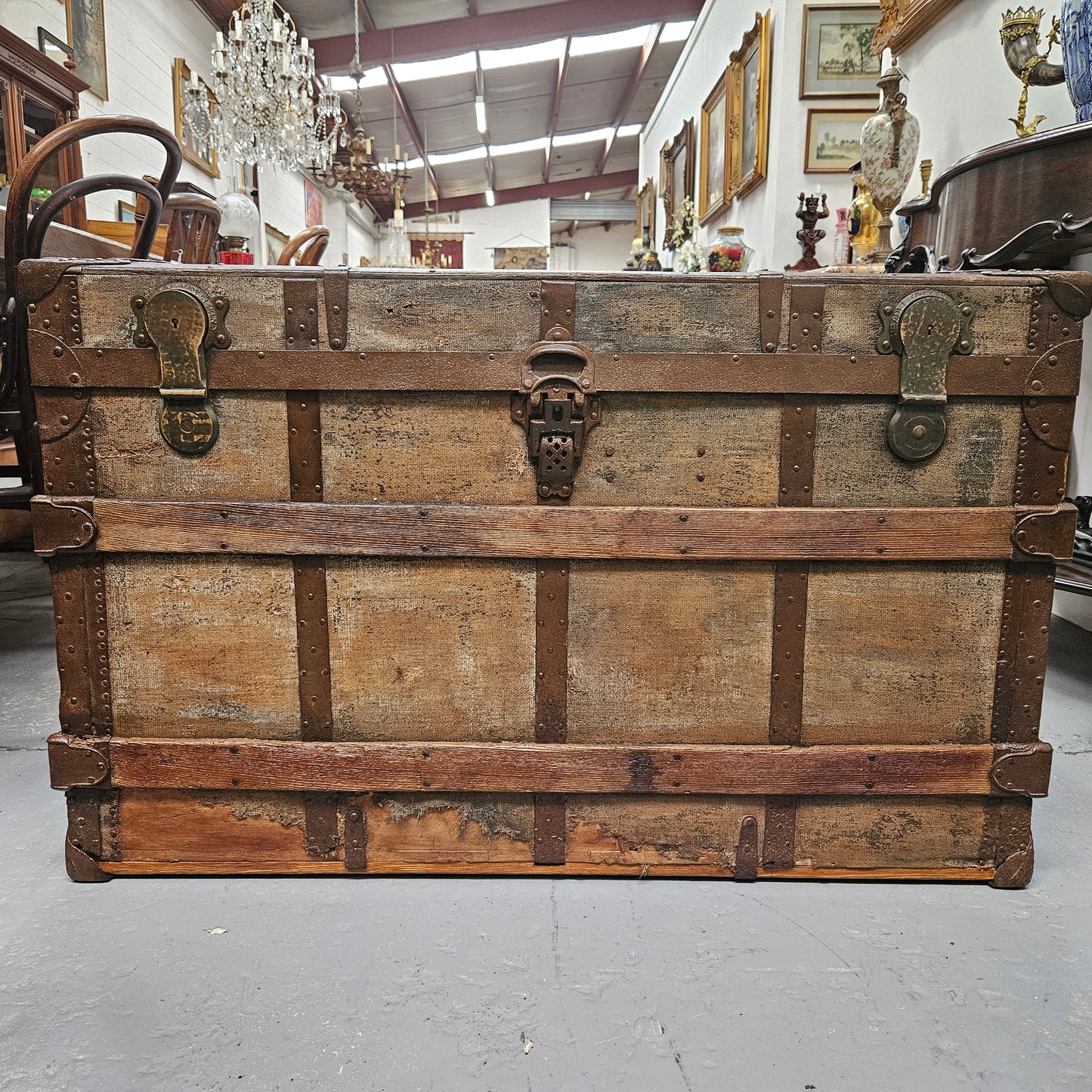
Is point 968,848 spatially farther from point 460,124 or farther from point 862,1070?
point 460,124

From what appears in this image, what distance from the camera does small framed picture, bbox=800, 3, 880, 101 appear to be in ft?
16.2

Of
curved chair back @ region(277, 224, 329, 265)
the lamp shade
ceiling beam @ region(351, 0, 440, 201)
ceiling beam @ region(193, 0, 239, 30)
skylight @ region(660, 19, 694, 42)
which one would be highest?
skylight @ region(660, 19, 694, 42)

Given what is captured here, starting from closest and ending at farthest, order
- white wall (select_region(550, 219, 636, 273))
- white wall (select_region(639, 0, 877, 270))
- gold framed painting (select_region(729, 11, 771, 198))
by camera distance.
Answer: white wall (select_region(639, 0, 877, 270))
gold framed painting (select_region(729, 11, 771, 198))
white wall (select_region(550, 219, 636, 273))

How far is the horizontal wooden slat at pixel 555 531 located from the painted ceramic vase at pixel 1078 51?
1429 mm

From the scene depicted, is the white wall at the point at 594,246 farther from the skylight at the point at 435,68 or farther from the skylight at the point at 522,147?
the skylight at the point at 435,68

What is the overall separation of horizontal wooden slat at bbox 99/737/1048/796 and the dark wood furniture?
137cm

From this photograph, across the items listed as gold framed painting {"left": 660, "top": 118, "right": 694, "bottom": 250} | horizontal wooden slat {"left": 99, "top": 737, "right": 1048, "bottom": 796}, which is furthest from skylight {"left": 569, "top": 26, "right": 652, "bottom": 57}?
horizontal wooden slat {"left": 99, "top": 737, "right": 1048, "bottom": 796}

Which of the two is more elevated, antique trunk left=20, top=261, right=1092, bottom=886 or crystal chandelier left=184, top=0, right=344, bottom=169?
crystal chandelier left=184, top=0, right=344, bottom=169

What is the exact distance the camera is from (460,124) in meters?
11.5

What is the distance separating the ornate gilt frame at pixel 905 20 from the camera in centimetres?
345

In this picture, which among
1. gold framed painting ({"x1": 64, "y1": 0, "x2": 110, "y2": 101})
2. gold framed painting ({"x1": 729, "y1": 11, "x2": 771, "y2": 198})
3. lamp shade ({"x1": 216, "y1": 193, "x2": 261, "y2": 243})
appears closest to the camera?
lamp shade ({"x1": 216, "y1": 193, "x2": 261, "y2": 243})

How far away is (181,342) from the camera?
1.28m

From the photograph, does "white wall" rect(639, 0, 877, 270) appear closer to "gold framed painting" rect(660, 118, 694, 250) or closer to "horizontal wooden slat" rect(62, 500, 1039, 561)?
→ "gold framed painting" rect(660, 118, 694, 250)

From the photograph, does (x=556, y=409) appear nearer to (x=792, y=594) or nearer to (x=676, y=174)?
(x=792, y=594)
